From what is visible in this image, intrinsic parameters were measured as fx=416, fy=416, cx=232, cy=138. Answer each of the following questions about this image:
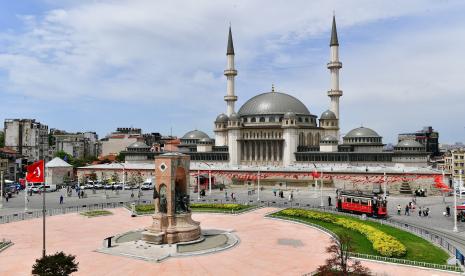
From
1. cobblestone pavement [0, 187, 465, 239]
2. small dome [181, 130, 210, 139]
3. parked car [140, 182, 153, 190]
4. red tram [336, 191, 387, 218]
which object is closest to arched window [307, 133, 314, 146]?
cobblestone pavement [0, 187, 465, 239]

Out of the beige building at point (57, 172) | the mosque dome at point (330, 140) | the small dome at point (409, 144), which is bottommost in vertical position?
the beige building at point (57, 172)

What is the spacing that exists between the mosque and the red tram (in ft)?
122

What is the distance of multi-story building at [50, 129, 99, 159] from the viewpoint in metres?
146

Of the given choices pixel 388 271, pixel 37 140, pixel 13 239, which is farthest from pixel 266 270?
pixel 37 140

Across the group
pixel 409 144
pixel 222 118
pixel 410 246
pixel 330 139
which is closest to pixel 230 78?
pixel 222 118

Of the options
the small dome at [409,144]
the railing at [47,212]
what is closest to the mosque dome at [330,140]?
the small dome at [409,144]

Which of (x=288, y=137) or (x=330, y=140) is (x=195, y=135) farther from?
(x=330, y=140)

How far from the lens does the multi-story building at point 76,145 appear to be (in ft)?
480

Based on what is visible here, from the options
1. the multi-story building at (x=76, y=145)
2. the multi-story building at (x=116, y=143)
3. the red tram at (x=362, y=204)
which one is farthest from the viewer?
the multi-story building at (x=116, y=143)

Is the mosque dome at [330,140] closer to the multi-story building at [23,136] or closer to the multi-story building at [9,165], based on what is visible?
the multi-story building at [9,165]

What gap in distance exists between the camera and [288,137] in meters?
87.4

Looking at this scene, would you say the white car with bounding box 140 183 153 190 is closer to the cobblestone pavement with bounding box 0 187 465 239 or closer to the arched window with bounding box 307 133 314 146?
the cobblestone pavement with bounding box 0 187 465 239

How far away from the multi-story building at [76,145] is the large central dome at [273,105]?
76.2 m

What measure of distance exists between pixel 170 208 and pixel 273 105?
67595mm
